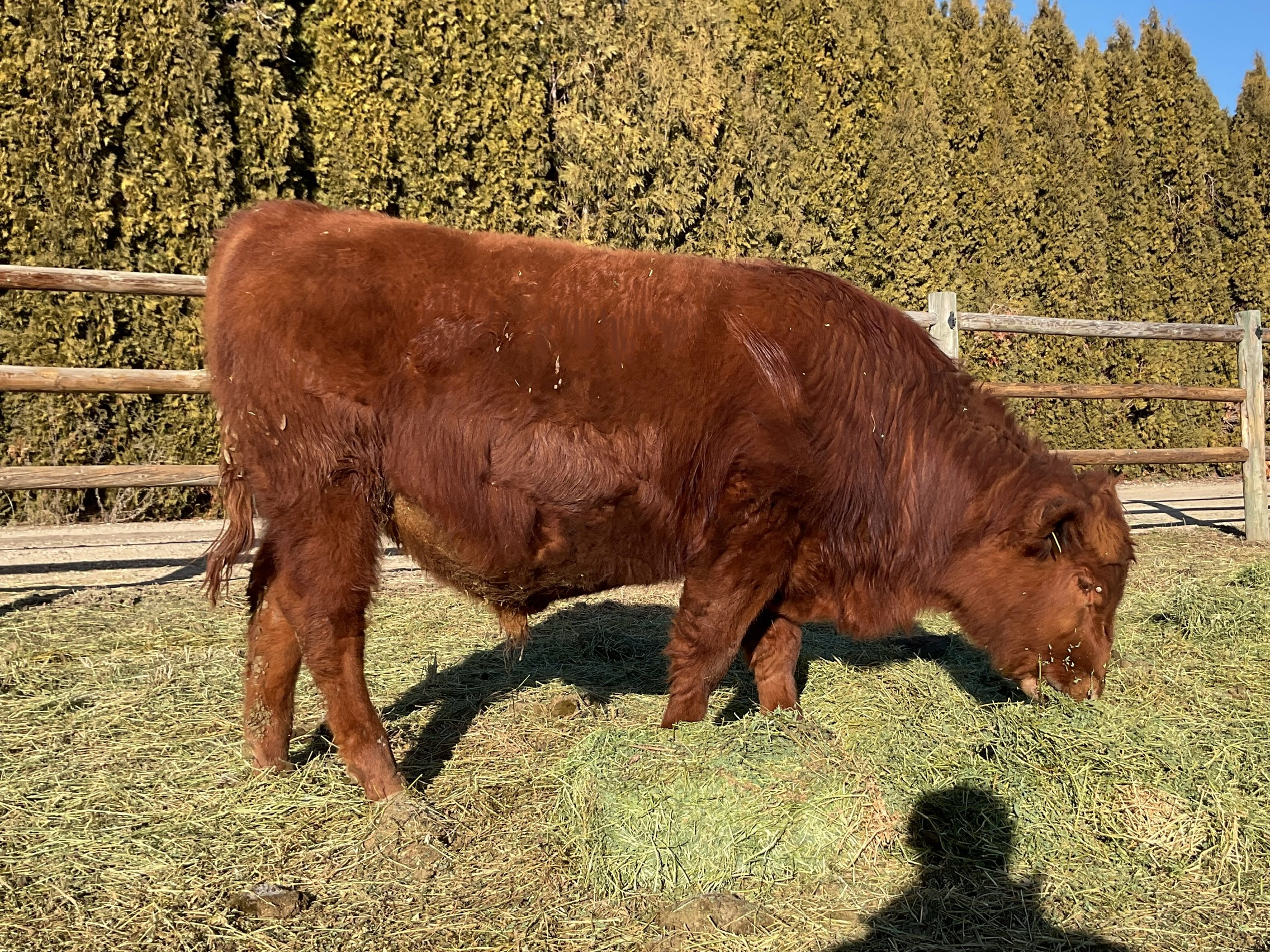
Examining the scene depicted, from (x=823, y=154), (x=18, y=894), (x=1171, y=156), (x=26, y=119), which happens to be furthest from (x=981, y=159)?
(x=18, y=894)

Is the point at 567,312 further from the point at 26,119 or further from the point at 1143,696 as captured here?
the point at 26,119

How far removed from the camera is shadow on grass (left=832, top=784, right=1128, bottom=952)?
8.44 feet

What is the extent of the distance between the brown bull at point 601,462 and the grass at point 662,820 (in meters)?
0.36

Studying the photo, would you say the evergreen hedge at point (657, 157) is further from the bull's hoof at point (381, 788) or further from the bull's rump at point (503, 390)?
the bull's hoof at point (381, 788)

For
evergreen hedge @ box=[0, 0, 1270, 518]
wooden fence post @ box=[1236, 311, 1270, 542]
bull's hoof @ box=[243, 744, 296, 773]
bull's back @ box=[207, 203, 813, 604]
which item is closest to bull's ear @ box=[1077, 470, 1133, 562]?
bull's back @ box=[207, 203, 813, 604]

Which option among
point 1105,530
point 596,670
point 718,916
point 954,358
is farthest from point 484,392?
point 954,358

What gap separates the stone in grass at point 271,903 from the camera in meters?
2.66

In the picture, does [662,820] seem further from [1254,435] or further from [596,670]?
[1254,435]

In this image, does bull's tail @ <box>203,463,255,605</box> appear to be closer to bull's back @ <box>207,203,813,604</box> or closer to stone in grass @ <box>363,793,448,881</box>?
bull's back @ <box>207,203,813,604</box>

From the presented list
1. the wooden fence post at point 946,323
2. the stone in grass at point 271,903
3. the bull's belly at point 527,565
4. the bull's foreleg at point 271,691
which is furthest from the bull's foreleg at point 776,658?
the wooden fence post at point 946,323

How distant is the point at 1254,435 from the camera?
873 cm

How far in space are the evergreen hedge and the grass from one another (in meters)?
4.96

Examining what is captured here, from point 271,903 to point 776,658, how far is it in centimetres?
216

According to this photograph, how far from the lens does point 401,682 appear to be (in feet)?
15.5
